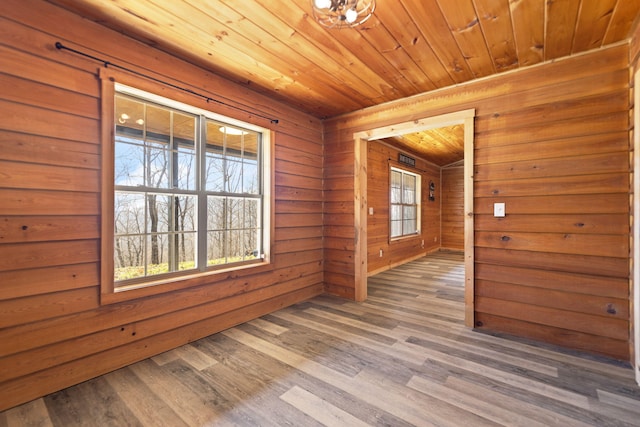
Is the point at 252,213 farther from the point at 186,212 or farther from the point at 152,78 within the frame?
the point at 152,78

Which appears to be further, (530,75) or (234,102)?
(234,102)

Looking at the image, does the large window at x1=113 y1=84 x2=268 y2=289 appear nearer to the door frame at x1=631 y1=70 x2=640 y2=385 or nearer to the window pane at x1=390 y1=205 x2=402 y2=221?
the door frame at x1=631 y1=70 x2=640 y2=385

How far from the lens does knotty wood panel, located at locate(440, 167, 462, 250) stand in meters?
7.56

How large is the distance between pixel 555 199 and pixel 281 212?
2.58 meters

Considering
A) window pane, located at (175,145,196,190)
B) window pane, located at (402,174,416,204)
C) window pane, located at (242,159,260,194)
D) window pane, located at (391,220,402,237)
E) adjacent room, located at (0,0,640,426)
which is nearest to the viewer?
adjacent room, located at (0,0,640,426)

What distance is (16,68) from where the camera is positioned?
5.14ft

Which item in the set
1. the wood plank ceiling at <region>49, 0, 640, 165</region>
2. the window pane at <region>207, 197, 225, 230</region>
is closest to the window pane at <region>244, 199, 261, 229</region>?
the window pane at <region>207, 197, 225, 230</region>

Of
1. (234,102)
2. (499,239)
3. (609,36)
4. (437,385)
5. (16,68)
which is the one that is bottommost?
(437,385)

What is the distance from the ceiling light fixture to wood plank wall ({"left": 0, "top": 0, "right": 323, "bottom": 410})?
1392 millimetres

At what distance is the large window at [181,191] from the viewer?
2.09 m

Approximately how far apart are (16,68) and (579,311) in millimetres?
4224

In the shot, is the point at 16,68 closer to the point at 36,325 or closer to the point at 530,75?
the point at 36,325

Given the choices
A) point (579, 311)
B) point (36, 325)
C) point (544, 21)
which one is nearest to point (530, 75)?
point (544, 21)

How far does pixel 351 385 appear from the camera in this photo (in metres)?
1.79
